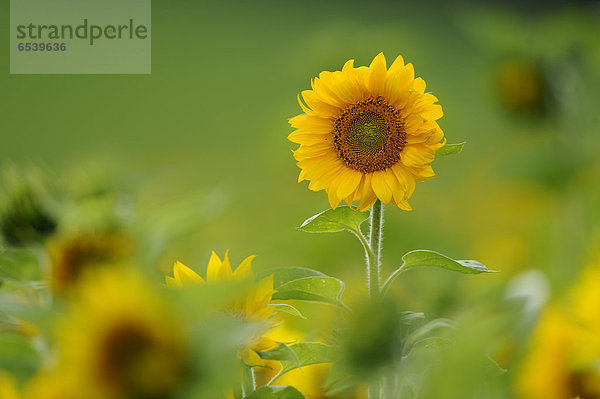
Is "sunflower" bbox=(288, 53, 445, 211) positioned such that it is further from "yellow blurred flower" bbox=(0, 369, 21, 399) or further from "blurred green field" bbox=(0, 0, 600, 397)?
"yellow blurred flower" bbox=(0, 369, 21, 399)

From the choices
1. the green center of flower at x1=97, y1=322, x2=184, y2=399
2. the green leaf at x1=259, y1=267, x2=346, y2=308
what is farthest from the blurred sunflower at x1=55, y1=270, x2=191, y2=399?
the green leaf at x1=259, y1=267, x2=346, y2=308

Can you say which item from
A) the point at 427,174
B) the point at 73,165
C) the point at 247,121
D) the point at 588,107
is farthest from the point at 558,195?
the point at 247,121

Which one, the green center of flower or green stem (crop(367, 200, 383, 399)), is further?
green stem (crop(367, 200, 383, 399))

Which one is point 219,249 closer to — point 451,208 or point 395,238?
point 395,238

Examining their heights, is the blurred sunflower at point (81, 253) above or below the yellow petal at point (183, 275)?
above

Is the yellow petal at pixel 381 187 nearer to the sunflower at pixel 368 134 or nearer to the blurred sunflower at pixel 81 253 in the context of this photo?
the sunflower at pixel 368 134

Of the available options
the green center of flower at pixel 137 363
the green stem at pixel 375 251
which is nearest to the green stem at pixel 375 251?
the green stem at pixel 375 251

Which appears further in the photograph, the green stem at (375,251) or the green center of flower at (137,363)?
the green stem at (375,251)
